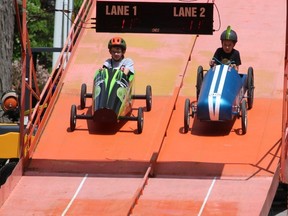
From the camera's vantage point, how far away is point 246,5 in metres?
25.6

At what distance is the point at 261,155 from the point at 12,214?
417 centimetres

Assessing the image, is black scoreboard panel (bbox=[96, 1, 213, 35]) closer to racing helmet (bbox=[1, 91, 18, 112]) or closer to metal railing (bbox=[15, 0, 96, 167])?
metal railing (bbox=[15, 0, 96, 167])

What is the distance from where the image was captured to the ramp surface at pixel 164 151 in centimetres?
1822

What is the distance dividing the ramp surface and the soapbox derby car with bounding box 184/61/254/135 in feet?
1.18

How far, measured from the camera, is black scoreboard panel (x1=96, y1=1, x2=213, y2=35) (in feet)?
64.6

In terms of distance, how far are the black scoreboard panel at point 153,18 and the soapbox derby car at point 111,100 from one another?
41.9 inches

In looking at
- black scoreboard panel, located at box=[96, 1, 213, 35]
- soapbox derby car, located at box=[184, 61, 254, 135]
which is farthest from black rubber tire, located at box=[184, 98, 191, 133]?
black scoreboard panel, located at box=[96, 1, 213, 35]

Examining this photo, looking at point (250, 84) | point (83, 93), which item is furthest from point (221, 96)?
point (83, 93)

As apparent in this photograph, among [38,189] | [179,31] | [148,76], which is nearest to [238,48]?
[148,76]

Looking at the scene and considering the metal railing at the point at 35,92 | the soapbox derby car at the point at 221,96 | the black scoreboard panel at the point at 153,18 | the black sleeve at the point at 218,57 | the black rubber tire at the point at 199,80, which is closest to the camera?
the black scoreboard panel at the point at 153,18

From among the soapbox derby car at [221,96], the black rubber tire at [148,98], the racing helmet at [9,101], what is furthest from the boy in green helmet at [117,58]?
the racing helmet at [9,101]

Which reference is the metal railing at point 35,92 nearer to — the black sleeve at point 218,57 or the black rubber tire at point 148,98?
the black rubber tire at point 148,98

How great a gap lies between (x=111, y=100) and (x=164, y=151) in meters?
1.23

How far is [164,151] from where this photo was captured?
1995 centimetres
